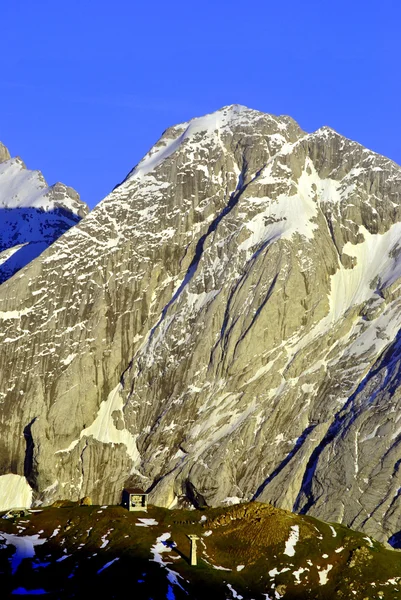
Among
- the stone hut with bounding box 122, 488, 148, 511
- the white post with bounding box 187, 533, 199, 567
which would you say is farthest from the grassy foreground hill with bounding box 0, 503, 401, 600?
the stone hut with bounding box 122, 488, 148, 511

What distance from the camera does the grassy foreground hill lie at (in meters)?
149

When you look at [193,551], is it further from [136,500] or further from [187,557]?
[136,500]

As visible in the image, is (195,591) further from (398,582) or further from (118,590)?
(398,582)

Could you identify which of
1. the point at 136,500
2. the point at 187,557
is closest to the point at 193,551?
the point at 187,557

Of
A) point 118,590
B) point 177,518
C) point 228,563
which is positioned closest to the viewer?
point 118,590

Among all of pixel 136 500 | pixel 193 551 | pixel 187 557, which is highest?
pixel 136 500

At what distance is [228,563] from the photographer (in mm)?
156500

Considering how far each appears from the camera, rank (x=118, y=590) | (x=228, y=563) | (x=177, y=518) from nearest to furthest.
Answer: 1. (x=118, y=590)
2. (x=228, y=563)
3. (x=177, y=518)

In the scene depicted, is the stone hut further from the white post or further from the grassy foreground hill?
the white post

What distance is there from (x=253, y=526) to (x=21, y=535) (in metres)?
25.1

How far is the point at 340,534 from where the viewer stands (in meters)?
165

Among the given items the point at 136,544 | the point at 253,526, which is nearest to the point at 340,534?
the point at 253,526

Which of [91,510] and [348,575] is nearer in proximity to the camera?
[348,575]

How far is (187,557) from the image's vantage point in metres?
156
